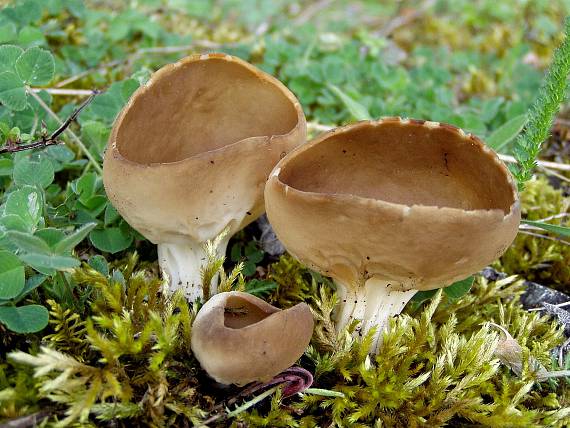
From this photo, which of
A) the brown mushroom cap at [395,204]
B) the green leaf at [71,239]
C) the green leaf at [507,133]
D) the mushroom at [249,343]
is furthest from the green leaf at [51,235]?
the green leaf at [507,133]

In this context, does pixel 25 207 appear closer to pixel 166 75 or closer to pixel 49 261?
pixel 49 261

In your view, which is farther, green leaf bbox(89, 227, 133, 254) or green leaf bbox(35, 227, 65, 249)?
green leaf bbox(89, 227, 133, 254)

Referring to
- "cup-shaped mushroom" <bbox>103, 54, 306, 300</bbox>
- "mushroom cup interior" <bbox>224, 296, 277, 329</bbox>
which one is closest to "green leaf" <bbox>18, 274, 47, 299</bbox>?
"cup-shaped mushroom" <bbox>103, 54, 306, 300</bbox>

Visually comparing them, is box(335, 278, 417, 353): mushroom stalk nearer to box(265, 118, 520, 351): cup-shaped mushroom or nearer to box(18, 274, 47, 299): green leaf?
box(265, 118, 520, 351): cup-shaped mushroom

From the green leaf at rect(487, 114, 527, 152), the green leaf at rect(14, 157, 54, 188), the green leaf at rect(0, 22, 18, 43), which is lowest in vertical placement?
the green leaf at rect(487, 114, 527, 152)

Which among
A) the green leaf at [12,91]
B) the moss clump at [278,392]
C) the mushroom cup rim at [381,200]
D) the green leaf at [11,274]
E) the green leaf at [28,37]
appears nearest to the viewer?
the mushroom cup rim at [381,200]

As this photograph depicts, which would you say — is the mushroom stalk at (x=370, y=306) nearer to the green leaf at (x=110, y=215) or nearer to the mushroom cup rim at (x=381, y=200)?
the mushroom cup rim at (x=381, y=200)

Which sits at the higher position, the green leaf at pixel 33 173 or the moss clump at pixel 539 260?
the green leaf at pixel 33 173
